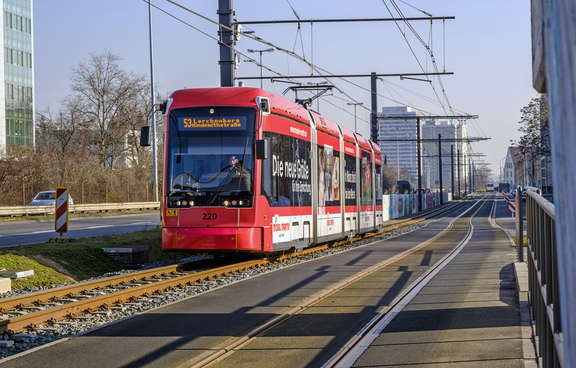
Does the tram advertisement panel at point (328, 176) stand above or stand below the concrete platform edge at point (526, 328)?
above

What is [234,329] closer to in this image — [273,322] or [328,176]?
[273,322]

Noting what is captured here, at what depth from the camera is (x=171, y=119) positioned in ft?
51.5

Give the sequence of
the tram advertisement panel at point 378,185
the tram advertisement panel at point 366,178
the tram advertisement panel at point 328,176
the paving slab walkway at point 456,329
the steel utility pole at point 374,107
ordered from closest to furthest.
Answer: the paving slab walkway at point 456,329 < the tram advertisement panel at point 328,176 < the tram advertisement panel at point 366,178 < the tram advertisement panel at point 378,185 < the steel utility pole at point 374,107

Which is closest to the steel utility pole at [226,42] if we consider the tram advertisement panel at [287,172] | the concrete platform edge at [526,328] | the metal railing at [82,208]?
the tram advertisement panel at [287,172]

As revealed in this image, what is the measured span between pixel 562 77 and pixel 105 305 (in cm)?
930

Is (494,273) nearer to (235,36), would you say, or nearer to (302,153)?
(302,153)

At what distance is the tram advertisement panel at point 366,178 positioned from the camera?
85.4ft

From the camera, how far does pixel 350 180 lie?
77.6 ft

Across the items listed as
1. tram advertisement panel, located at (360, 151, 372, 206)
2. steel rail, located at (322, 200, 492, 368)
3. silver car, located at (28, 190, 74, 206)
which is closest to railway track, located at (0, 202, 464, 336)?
steel rail, located at (322, 200, 492, 368)

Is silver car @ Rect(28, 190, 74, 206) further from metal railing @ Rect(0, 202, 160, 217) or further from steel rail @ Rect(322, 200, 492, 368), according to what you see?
steel rail @ Rect(322, 200, 492, 368)

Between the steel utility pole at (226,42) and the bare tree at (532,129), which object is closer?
the steel utility pole at (226,42)

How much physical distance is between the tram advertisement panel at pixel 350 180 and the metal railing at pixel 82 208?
21269 mm

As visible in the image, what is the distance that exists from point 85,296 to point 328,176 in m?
10.2

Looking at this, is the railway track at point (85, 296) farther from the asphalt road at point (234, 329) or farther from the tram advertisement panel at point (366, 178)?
the tram advertisement panel at point (366, 178)
